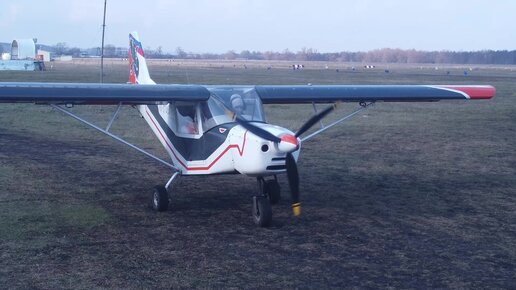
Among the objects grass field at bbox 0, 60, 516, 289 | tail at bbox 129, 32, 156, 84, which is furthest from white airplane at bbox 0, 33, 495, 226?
tail at bbox 129, 32, 156, 84

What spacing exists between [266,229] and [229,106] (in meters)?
1.97

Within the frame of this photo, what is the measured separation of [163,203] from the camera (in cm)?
976

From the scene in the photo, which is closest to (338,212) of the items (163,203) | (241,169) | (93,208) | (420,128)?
(241,169)

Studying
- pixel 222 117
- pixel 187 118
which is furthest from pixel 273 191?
pixel 187 118

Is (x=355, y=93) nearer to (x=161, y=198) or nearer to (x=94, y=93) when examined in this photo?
(x=161, y=198)

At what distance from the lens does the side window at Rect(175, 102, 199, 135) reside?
9977mm

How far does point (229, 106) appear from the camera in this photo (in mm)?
9367

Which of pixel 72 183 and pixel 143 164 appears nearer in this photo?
pixel 72 183

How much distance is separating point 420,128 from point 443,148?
411 centimetres

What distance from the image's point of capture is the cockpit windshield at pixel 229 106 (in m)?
9.31

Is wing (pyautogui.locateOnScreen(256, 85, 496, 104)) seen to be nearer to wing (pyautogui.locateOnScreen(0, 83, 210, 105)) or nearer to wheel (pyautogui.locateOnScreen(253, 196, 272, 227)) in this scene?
wing (pyautogui.locateOnScreen(0, 83, 210, 105))

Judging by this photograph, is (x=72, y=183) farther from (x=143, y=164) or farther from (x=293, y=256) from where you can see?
(x=293, y=256)

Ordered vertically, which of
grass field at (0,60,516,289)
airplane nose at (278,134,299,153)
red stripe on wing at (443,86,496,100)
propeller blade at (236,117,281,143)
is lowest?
grass field at (0,60,516,289)

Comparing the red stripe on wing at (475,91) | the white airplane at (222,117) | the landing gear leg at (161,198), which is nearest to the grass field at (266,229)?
the landing gear leg at (161,198)
